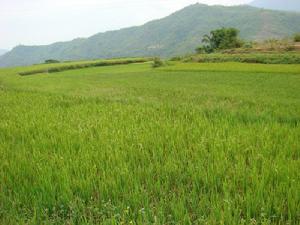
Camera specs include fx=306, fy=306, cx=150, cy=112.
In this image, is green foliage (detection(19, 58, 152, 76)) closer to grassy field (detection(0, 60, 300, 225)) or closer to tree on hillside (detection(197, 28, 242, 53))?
tree on hillside (detection(197, 28, 242, 53))

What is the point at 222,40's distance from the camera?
53969mm

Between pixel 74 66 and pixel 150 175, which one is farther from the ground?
pixel 74 66

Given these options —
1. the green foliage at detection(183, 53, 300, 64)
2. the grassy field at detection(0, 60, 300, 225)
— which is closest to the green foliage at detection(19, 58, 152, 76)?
the green foliage at detection(183, 53, 300, 64)

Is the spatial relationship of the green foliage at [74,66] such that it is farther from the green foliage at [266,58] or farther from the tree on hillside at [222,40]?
the tree on hillside at [222,40]

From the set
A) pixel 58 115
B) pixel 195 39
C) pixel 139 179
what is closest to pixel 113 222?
pixel 139 179

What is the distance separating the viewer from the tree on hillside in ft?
171

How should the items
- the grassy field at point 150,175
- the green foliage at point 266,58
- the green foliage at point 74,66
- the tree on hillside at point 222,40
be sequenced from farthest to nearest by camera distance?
the tree on hillside at point 222,40, the green foliage at point 74,66, the green foliage at point 266,58, the grassy field at point 150,175

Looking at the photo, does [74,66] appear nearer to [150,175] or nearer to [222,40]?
[222,40]

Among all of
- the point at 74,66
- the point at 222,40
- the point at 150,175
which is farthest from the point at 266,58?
the point at 222,40

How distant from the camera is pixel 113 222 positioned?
2020 millimetres

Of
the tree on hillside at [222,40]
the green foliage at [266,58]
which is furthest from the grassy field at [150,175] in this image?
the tree on hillside at [222,40]

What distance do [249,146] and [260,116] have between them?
273cm

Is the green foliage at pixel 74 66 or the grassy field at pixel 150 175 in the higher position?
the green foliage at pixel 74 66

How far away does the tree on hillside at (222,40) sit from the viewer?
2050 inches
